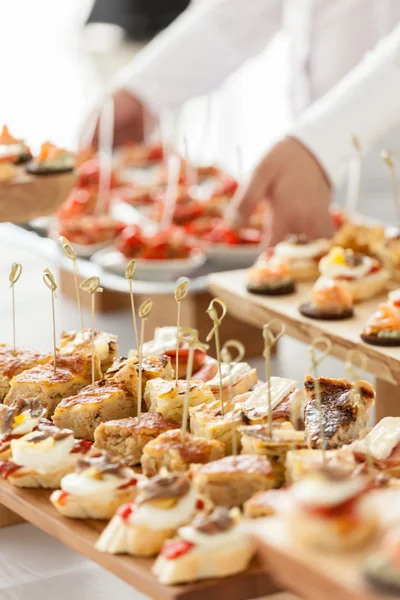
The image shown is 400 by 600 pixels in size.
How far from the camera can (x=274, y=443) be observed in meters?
1.73

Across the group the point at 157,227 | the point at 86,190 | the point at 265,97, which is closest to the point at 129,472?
the point at 157,227

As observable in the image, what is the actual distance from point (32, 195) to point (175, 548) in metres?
1.77

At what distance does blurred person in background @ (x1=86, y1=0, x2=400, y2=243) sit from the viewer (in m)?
3.37

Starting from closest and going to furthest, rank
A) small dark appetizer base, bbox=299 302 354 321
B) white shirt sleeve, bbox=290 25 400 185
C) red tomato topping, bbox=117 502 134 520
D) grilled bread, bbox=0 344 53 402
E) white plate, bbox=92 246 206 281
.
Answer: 1. red tomato topping, bbox=117 502 134 520
2. grilled bread, bbox=0 344 53 402
3. small dark appetizer base, bbox=299 302 354 321
4. white shirt sleeve, bbox=290 25 400 185
5. white plate, bbox=92 246 206 281

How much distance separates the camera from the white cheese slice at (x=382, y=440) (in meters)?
1.72

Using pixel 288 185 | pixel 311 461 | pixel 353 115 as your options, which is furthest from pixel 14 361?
pixel 353 115

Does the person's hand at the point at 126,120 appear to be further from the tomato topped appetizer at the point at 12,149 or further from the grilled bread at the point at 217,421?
the grilled bread at the point at 217,421

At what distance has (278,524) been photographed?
1.24 metres

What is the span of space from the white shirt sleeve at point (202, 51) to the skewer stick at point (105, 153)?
181mm

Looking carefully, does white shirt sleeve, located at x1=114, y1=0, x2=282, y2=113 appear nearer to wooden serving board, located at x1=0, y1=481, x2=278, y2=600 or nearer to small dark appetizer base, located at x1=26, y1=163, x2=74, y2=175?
small dark appetizer base, located at x1=26, y1=163, x2=74, y2=175

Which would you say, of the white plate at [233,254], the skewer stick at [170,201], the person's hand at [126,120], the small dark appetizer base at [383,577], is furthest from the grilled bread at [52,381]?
the person's hand at [126,120]

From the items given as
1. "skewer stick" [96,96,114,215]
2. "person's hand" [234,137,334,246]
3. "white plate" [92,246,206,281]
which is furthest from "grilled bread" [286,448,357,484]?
"skewer stick" [96,96,114,215]

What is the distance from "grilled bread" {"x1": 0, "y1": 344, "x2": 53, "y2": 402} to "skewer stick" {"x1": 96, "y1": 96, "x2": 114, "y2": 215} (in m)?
2.21

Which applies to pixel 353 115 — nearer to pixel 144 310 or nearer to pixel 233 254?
pixel 233 254
